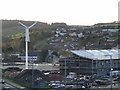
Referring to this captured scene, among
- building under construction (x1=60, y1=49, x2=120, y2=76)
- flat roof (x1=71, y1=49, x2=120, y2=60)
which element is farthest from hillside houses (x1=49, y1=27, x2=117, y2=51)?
building under construction (x1=60, y1=49, x2=120, y2=76)

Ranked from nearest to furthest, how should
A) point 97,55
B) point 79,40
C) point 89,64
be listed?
point 89,64 → point 97,55 → point 79,40

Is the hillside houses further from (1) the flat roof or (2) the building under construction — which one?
(2) the building under construction

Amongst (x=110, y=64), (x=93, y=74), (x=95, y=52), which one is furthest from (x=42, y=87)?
(x=95, y=52)

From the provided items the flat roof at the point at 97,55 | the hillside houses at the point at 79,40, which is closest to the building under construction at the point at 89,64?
the flat roof at the point at 97,55

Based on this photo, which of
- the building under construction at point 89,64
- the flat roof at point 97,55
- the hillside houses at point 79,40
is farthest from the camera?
the hillside houses at point 79,40

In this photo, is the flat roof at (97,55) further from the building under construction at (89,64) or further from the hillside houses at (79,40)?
the hillside houses at (79,40)

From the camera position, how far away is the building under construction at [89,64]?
765 inches

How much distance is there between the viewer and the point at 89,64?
1969 cm

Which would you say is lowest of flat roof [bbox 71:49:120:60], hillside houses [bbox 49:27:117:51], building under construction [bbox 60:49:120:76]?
building under construction [bbox 60:49:120:76]

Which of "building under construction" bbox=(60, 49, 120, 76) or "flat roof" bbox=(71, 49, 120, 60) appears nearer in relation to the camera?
"building under construction" bbox=(60, 49, 120, 76)

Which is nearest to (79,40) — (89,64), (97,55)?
(97,55)

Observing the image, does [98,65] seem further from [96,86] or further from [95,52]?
[96,86]

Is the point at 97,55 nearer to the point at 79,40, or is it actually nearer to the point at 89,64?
the point at 89,64

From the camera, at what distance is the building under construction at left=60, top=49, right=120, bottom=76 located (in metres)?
19.4
